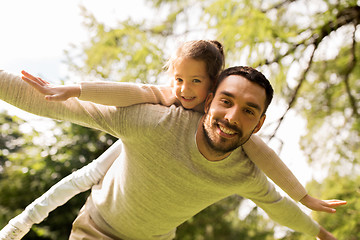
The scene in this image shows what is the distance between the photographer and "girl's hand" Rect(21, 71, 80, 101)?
108 centimetres

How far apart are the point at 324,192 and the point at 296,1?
1601mm

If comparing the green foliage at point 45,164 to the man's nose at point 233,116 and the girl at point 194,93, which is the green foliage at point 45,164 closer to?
the girl at point 194,93

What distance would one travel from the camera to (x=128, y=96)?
1210mm

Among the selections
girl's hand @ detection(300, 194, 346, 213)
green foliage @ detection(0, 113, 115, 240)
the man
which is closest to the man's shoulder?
the man

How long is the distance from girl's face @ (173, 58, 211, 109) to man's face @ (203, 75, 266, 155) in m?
0.09

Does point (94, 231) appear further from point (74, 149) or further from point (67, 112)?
point (74, 149)

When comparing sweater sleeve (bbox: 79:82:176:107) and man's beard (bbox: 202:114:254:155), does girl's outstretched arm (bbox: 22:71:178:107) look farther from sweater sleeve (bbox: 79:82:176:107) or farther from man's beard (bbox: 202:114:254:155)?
man's beard (bbox: 202:114:254:155)

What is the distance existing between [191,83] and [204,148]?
22 cm

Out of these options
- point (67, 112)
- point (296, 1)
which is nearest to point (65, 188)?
point (67, 112)

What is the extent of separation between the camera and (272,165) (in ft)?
4.43

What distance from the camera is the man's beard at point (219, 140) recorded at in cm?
120

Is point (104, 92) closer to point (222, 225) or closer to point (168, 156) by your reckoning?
point (168, 156)

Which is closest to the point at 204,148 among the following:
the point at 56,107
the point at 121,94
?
the point at 121,94

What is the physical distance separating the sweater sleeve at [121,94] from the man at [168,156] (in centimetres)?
4
